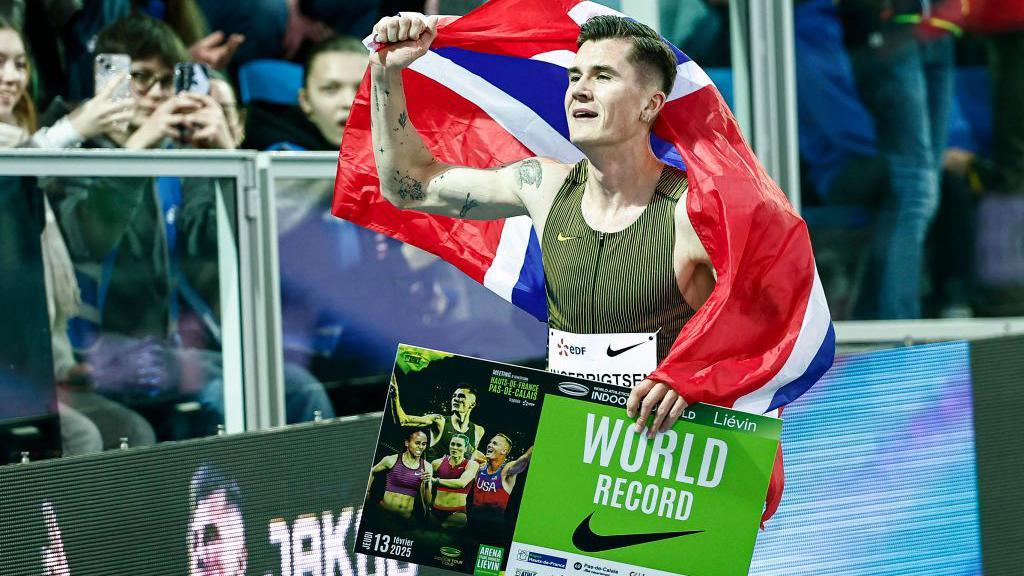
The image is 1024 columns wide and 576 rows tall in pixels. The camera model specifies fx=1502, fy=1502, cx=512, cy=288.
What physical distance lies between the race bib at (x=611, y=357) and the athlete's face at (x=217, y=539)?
3.99 ft

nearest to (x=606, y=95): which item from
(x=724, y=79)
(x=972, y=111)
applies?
(x=724, y=79)

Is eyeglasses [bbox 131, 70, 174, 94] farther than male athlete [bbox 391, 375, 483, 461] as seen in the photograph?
Yes

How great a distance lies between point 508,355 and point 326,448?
1.94 m

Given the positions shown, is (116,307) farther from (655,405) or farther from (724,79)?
(724,79)

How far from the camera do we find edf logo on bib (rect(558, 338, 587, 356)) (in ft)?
13.2

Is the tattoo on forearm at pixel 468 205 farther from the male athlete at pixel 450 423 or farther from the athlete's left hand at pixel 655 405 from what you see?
the athlete's left hand at pixel 655 405

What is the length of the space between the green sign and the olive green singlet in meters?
0.31

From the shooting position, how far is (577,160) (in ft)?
15.2

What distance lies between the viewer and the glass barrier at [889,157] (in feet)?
27.3

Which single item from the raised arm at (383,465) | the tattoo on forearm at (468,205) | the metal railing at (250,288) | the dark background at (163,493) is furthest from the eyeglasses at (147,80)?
the raised arm at (383,465)

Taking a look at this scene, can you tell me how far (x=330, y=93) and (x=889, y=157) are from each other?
3.34m

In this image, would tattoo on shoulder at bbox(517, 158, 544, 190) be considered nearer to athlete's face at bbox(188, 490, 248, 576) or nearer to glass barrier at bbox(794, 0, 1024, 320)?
athlete's face at bbox(188, 490, 248, 576)

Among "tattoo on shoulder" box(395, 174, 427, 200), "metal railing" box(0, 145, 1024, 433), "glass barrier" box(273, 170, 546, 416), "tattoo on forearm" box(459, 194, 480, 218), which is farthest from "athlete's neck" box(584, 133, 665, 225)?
"glass barrier" box(273, 170, 546, 416)

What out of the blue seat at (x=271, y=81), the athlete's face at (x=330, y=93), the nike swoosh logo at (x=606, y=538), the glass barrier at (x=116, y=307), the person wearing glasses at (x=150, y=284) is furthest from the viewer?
the athlete's face at (x=330, y=93)
